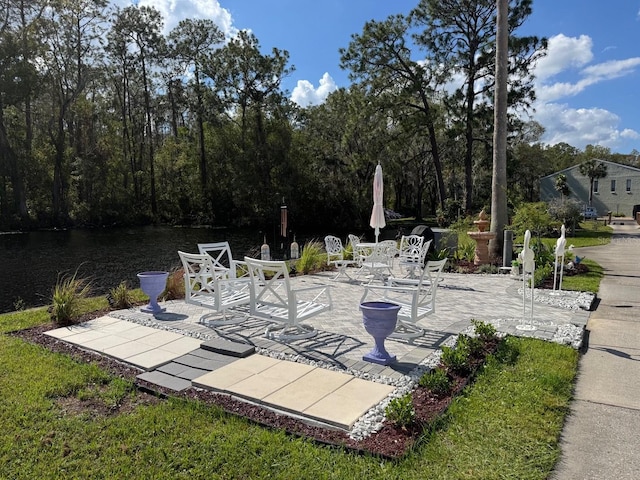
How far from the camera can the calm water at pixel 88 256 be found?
38.2 ft

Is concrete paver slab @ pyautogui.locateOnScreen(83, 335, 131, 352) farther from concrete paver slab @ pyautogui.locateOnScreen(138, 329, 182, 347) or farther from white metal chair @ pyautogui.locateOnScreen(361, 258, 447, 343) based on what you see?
white metal chair @ pyautogui.locateOnScreen(361, 258, 447, 343)

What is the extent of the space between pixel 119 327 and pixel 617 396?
4998 mm

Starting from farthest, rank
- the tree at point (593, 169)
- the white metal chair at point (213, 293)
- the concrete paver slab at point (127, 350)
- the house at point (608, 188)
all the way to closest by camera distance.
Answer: the house at point (608, 188) < the tree at point (593, 169) < the white metal chair at point (213, 293) < the concrete paver slab at point (127, 350)

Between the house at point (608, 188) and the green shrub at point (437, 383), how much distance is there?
125ft

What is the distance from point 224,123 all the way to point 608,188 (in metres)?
33.3

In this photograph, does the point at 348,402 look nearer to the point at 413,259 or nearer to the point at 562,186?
the point at 413,259

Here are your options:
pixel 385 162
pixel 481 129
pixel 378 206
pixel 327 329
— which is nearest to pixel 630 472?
pixel 327 329

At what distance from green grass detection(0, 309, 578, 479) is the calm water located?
7.44 m

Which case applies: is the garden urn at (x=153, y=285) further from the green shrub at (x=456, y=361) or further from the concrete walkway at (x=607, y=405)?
the concrete walkway at (x=607, y=405)

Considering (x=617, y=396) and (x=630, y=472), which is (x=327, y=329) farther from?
(x=630, y=472)

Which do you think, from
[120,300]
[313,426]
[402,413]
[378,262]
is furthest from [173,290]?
[402,413]

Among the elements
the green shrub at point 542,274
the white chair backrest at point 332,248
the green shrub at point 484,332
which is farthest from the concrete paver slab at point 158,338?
the green shrub at point 542,274

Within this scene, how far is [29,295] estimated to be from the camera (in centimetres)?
1059

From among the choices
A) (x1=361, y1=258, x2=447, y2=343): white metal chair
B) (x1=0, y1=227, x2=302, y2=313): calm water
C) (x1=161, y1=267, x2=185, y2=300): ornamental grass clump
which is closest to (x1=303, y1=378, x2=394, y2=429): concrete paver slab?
(x1=361, y1=258, x2=447, y2=343): white metal chair
